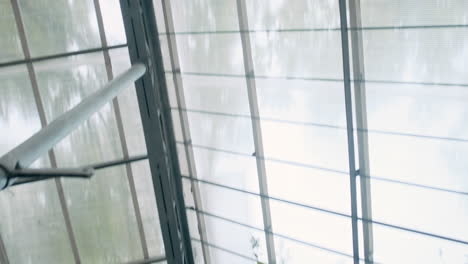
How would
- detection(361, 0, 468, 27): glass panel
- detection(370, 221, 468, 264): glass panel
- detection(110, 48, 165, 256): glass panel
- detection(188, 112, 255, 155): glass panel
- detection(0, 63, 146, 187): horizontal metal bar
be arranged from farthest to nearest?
1. detection(110, 48, 165, 256): glass panel
2. detection(188, 112, 255, 155): glass panel
3. detection(370, 221, 468, 264): glass panel
4. detection(361, 0, 468, 27): glass panel
5. detection(0, 63, 146, 187): horizontal metal bar

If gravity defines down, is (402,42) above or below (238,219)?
above

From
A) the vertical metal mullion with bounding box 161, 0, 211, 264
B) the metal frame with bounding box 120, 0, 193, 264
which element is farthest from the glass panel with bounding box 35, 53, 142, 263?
the vertical metal mullion with bounding box 161, 0, 211, 264

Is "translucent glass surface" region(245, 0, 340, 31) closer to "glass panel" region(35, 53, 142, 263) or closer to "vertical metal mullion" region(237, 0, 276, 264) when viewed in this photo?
"vertical metal mullion" region(237, 0, 276, 264)

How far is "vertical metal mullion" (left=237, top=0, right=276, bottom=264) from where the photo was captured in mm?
14672

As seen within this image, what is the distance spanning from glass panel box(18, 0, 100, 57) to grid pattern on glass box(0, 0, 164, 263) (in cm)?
3

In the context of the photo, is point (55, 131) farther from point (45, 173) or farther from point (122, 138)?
point (122, 138)

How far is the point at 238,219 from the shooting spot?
17.5 metres

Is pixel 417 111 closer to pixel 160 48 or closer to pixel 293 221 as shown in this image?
pixel 293 221

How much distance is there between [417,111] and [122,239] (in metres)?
10.0

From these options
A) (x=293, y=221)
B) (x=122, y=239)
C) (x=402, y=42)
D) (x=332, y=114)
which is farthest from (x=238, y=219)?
(x=402, y=42)

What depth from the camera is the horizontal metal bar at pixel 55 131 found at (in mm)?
7723

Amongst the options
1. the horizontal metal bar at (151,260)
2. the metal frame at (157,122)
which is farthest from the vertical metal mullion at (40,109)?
the metal frame at (157,122)

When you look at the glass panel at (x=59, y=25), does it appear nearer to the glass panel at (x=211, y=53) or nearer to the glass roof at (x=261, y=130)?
the glass roof at (x=261, y=130)

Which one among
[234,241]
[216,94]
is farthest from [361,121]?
[234,241]
